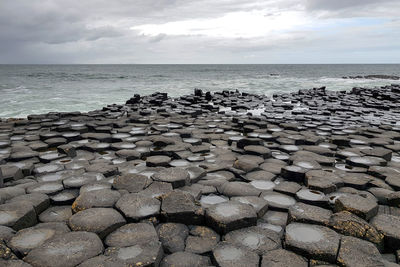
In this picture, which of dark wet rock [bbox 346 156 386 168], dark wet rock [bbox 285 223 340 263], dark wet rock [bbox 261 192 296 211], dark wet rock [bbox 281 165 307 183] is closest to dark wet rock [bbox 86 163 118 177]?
dark wet rock [bbox 261 192 296 211]

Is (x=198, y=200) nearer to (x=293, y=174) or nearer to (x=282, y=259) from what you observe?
(x=282, y=259)

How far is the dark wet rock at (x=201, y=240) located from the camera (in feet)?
7.06

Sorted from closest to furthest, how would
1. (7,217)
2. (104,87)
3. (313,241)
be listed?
(313,241) < (7,217) < (104,87)

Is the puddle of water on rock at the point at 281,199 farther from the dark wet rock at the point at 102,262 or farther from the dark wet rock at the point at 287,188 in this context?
the dark wet rock at the point at 102,262

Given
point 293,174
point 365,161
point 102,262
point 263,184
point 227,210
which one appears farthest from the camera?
point 365,161

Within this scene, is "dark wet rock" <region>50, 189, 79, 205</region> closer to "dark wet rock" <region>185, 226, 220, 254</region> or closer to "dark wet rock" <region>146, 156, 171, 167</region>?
"dark wet rock" <region>146, 156, 171, 167</region>

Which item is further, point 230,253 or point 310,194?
point 310,194

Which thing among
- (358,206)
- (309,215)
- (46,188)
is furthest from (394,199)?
(46,188)

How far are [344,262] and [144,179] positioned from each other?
1.96 m

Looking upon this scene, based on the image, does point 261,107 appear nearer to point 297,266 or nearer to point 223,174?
point 223,174

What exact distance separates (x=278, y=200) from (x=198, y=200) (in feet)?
2.54

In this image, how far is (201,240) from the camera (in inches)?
89.0

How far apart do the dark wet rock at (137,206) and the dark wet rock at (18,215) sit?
68 centimetres

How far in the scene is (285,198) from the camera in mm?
2973
